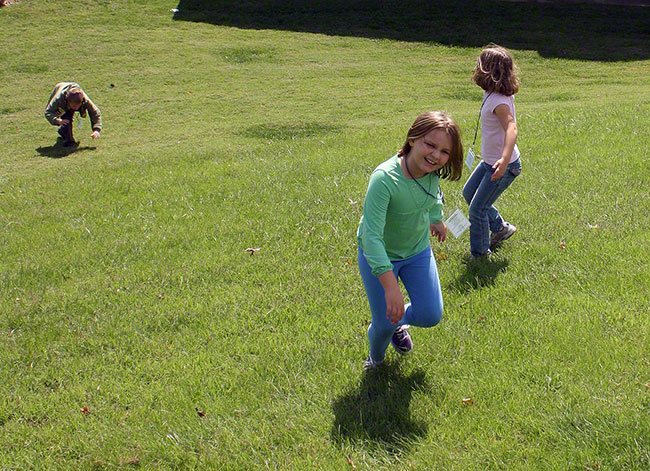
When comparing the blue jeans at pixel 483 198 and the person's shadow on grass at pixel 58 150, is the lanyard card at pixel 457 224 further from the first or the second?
the person's shadow on grass at pixel 58 150

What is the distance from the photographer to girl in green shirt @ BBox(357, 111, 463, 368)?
335cm

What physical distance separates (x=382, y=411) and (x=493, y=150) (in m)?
2.39

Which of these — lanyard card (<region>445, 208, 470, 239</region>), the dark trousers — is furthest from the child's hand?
the dark trousers

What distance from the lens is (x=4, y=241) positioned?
20.8 ft

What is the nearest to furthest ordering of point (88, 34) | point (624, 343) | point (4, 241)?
point (624, 343) → point (4, 241) → point (88, 34)

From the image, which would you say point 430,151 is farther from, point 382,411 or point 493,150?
point 493,150

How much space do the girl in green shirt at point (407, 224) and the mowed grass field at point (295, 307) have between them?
0.44m

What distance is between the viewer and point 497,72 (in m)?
4.68

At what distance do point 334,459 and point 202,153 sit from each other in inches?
260

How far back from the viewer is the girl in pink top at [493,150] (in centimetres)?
468

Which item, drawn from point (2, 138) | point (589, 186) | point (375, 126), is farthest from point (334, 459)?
point (2, 138)

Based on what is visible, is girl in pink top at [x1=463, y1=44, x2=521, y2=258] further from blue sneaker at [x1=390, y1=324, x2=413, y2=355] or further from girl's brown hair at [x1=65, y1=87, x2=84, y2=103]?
girl's brown hair at [x1=65, y1=87, x2=84, y2=103]

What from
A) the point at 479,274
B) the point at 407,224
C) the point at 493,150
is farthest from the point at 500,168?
the point at 407,224

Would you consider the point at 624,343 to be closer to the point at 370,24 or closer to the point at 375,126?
the point at 375,126
